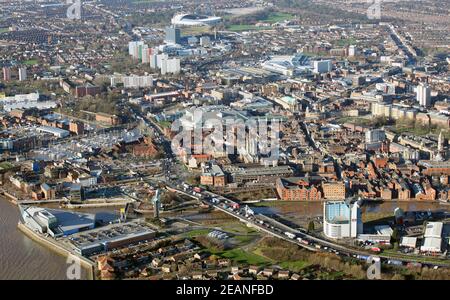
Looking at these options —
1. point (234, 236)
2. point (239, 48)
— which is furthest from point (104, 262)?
point (239, 48)

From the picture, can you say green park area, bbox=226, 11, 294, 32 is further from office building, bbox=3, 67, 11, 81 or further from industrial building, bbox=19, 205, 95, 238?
industrial building, bbox=19, 205, 95, 238

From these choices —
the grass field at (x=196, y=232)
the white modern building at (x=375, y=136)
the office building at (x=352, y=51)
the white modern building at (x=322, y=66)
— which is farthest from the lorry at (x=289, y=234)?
the office building at (x=352, y=51)

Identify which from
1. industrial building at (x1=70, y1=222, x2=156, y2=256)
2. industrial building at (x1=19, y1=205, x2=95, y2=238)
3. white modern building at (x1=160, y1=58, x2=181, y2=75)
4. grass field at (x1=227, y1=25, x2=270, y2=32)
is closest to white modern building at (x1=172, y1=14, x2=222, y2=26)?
grass field at (x1=227, y1=25, x2=270, y2=32)

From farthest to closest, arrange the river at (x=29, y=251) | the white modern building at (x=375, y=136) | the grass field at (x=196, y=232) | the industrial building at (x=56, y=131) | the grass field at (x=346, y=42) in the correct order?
the grass field at (x=346, y=42) → the industrial building at (x=56, y=131) → the white modern building at (x=375, y=136) → the grass field at (x=196, y=232) → the river at (x=29, y=251)

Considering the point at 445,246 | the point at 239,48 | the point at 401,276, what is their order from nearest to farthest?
the point at 401,276 → the point at 445,246 → the point at 239,48

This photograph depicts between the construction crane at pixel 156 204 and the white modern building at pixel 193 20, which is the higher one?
the white modern building at pixel 193 20

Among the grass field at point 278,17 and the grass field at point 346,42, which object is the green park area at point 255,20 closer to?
the grass field at point 278,17

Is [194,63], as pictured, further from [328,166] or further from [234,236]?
[234,236]
